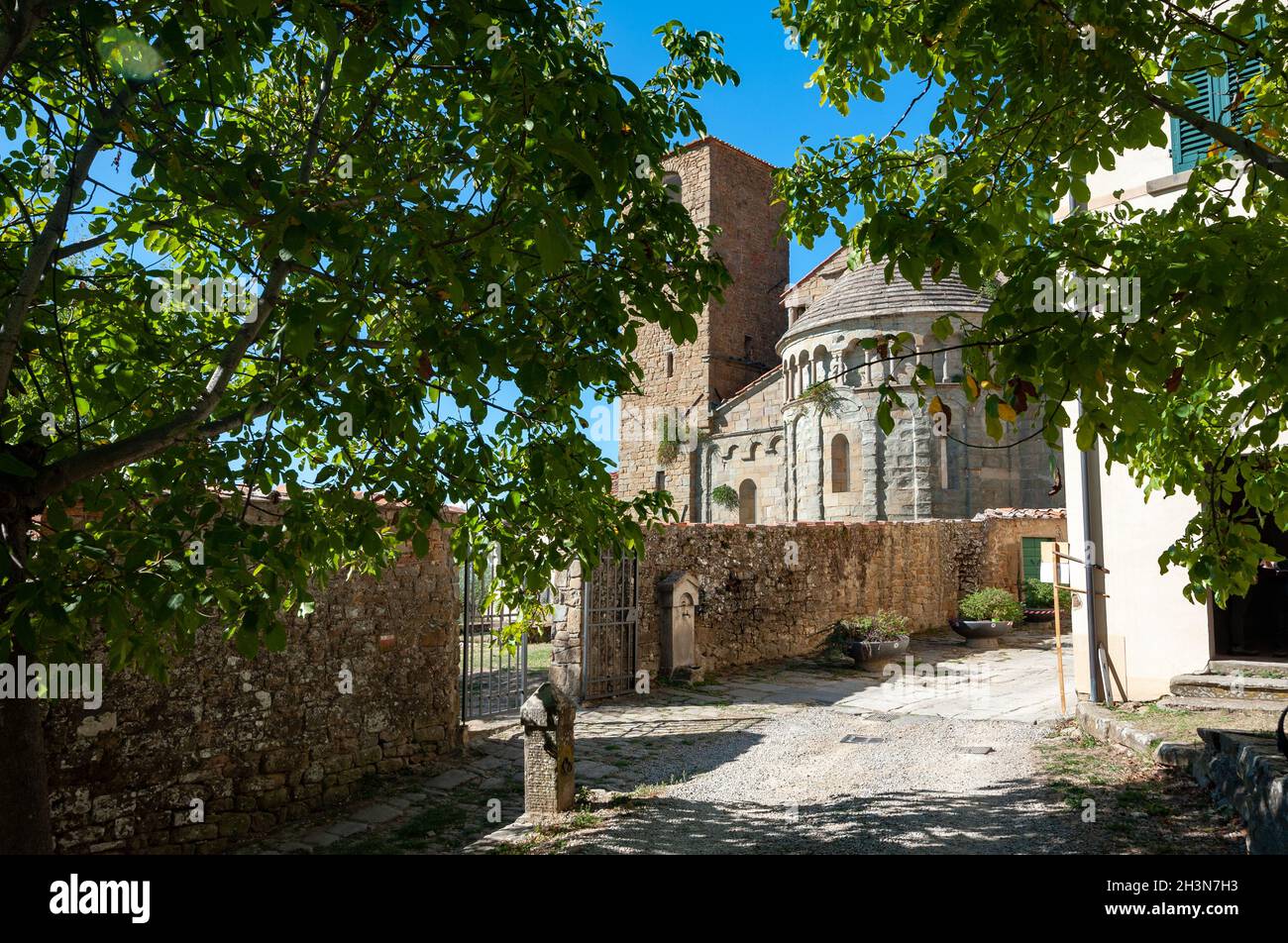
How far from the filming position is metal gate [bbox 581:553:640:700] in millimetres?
11039

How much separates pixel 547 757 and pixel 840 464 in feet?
64.2

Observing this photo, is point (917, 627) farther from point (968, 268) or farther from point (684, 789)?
point (968, 268)

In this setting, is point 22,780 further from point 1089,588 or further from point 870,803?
point 1089,588

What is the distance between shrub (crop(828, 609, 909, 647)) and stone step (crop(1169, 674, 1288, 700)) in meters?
6.20

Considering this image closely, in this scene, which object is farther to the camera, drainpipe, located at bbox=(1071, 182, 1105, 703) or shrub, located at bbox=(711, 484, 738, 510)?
shrub, located at bbox=(711, 484, 738, 510)

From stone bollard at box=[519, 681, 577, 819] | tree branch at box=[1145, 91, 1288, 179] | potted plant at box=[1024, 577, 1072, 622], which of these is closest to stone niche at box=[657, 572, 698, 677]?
stone bollard at box=[519, 681, 577, 819]

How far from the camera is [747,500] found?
28328mm

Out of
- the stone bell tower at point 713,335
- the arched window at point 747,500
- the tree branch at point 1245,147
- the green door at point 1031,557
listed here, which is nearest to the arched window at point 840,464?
the arched window at point 747,500

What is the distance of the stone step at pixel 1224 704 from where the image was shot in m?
7.50

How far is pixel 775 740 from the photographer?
888 centimetres

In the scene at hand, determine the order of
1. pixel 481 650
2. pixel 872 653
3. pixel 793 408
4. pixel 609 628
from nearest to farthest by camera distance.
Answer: pixel 481 650, pixel 609 628, pixel 872 653, pixel 793 408

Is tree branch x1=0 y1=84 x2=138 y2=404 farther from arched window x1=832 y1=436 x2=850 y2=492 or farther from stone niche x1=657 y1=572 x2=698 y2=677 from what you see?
arched window x1=832 y1=436 x2=850 y2=492

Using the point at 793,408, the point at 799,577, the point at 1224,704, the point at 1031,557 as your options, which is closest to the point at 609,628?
the point at 799,577
